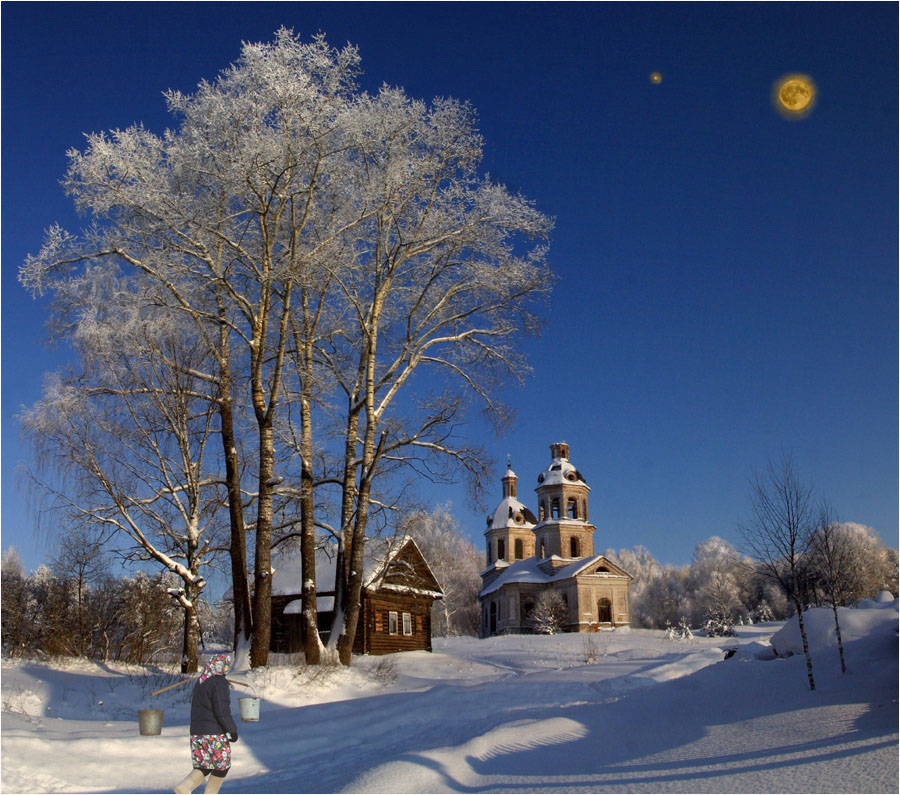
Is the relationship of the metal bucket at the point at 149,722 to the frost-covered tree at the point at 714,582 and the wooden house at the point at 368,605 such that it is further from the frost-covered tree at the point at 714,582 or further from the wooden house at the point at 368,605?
the frost-covered tree at the point at 714,582

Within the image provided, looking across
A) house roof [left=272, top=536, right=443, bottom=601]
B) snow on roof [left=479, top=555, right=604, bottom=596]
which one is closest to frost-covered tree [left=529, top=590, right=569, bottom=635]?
snow on roof [left=479, top=555, right=604, bottom=596]

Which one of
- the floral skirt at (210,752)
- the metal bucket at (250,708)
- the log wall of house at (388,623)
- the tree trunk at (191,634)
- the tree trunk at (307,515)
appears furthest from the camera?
the log wall of house at (388,623)

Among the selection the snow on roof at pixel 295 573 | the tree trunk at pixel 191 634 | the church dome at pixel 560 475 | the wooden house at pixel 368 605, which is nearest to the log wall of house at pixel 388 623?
the wooden house at pixel 368 605

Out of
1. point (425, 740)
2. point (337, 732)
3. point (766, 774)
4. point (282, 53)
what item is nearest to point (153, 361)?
point (282, 53)

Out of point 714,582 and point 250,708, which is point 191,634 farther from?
point 714,582

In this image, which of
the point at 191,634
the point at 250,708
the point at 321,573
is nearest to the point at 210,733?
the point at 250,708

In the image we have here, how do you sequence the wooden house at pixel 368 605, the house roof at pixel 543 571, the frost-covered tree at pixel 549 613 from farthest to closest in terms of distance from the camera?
the house roof at pixel 543 571 → the frost-covered tree at pixel 549 613 → the wooden house at pixel 368 605

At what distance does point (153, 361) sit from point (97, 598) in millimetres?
14845

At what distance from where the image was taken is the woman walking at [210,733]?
23.2 ft

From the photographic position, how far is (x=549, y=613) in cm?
5797

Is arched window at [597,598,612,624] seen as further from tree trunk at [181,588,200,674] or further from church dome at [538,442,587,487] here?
tree trunk at [181,588,200,674]

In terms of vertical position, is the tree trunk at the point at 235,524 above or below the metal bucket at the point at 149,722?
above

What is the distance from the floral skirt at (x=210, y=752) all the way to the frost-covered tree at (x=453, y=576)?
190 ft

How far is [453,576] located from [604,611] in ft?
73.4
